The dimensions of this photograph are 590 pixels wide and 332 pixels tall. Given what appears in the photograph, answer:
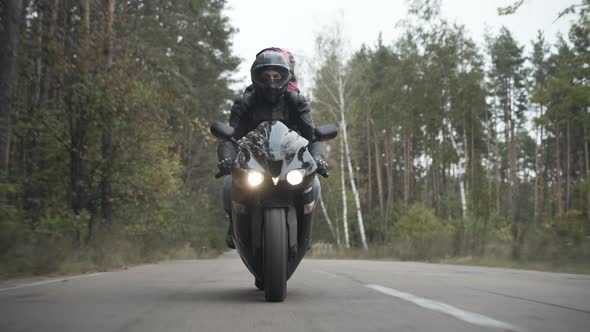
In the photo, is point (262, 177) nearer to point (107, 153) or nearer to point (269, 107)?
point (269, 107)

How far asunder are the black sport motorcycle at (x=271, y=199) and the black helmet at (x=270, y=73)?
0.52 meters

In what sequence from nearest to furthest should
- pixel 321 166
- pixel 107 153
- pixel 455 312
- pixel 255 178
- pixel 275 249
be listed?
pixel 455 312
pixel 275 249
pixel 255 178
pixel 321 166
pixel 107 153

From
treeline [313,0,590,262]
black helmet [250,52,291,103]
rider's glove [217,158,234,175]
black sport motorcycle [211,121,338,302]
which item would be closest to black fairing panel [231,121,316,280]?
black sport motorcycle [211,121,338,302]

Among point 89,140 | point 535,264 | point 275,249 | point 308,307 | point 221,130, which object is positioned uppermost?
point 89,140

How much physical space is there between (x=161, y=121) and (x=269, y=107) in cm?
1098

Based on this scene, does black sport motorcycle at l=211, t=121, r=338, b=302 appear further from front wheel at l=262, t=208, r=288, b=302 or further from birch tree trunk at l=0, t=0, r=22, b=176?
birch tree trunk at l=0, t=0, r=22, b=176

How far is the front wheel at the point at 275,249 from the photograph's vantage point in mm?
5078

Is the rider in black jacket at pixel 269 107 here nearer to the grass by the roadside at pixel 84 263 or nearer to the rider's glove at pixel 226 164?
the rider's glove at pixel 226 164

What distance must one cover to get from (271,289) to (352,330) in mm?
1577

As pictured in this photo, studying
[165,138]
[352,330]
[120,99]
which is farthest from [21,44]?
[352,330]

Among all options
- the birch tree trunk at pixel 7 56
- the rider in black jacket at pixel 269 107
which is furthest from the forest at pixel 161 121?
the rider in black jacket at pixel 269 107

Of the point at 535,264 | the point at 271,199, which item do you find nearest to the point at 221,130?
the point at 271,199

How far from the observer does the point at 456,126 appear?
36.5 metres

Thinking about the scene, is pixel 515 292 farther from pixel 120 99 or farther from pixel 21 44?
pixel 21 44
